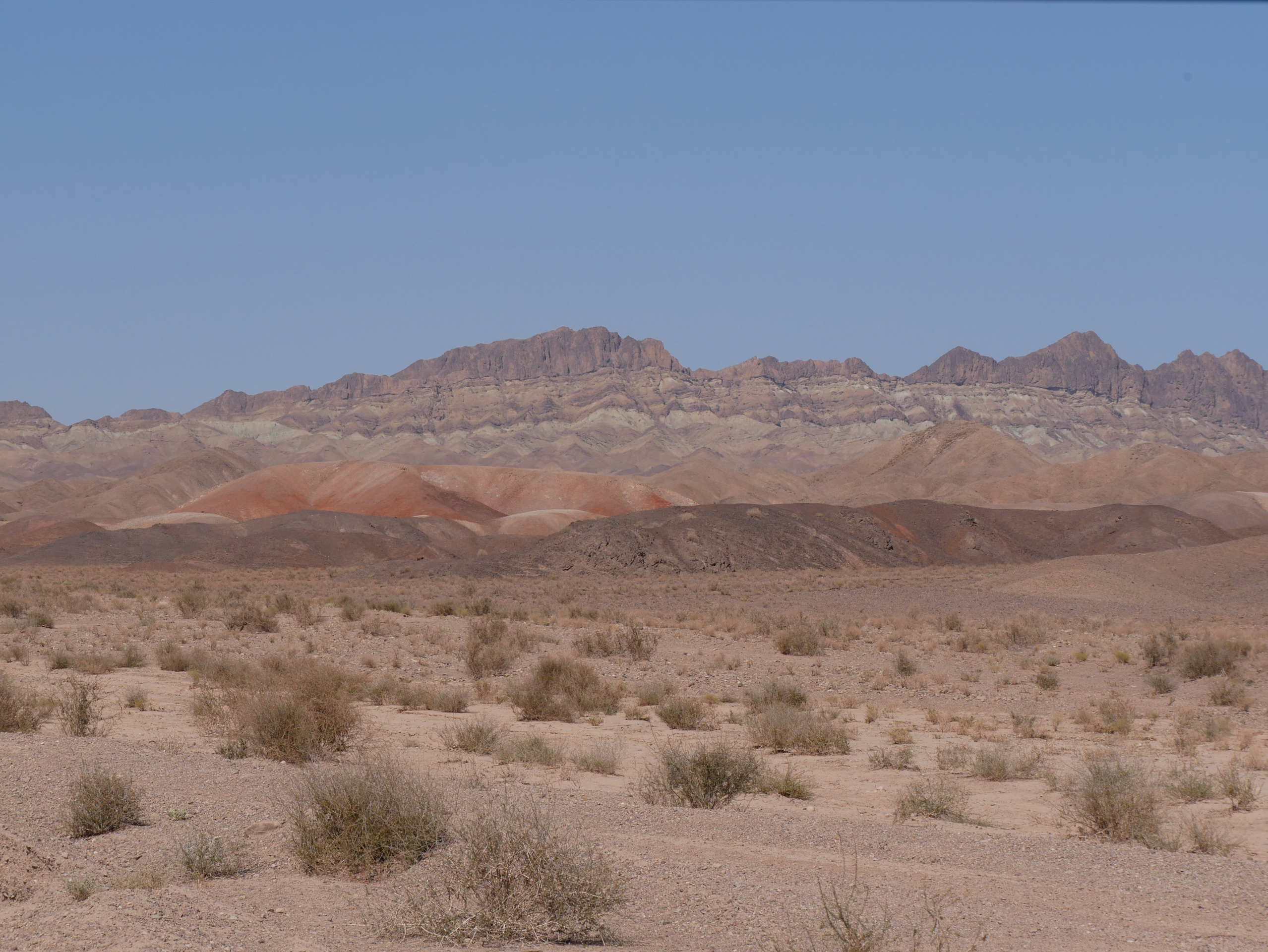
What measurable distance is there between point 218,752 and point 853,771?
24.3 feet

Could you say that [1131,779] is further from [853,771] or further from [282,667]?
[282,667]

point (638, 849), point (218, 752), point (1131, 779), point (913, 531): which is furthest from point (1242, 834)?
point (913, 531)

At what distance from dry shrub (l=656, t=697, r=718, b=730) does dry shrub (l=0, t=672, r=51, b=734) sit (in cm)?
834

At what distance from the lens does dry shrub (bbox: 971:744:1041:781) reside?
12820 mm

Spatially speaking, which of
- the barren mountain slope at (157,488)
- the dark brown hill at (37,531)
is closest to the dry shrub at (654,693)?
the dark brown hill at (37,531)

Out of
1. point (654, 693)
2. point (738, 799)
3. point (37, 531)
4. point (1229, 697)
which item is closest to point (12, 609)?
point (654, 693)

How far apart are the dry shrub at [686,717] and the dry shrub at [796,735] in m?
1.21

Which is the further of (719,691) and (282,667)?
(719,691)

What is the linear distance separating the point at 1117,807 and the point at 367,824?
6390 mm

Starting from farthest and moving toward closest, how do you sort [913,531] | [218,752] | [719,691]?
[913,531] < [719,691] < [218,752]

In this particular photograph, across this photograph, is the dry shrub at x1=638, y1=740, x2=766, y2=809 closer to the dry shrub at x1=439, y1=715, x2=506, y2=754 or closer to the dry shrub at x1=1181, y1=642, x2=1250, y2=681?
the dry shrub at x1=439, y1=715, x2=506, y2=754

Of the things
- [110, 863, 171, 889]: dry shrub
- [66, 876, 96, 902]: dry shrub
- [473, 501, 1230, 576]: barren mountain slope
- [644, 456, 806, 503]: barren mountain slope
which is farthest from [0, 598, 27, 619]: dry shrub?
[644, 456, 806, 503]: barren mountain slope

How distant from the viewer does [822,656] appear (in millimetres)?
27094

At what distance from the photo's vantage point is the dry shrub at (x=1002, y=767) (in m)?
12.8
